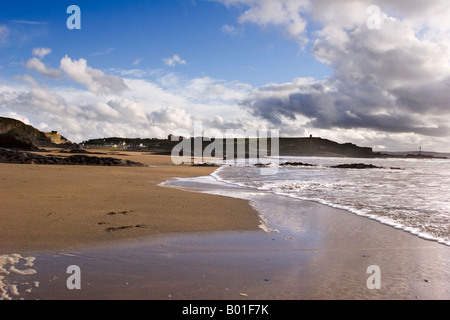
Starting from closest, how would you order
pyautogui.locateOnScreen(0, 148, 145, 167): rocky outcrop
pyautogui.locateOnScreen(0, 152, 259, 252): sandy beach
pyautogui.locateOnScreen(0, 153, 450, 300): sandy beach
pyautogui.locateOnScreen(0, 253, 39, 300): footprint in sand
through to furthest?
pyautogui.locateOnScreen(0, 253, 39, 300): footprint in sand, pyautogui.locateOnScreen(0, 153, 450, 300): sandy beach, pyautogui.locateOnScreen(0, 152, 259, 252): sandy beach, pyautogui.locateOnScreen(0, 148, 145, 167): rocky outcrop

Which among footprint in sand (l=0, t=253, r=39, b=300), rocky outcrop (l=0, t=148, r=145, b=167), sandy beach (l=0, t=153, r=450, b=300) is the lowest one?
sandy beach (l=0, t=153, r=450, b=300)

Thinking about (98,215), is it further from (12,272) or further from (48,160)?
(48,160)

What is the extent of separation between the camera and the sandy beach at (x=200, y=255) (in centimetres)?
318

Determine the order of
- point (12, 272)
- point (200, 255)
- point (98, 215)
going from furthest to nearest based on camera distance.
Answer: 1. point (98, 215)
2. point (200, 255)
3. point (12, 272)

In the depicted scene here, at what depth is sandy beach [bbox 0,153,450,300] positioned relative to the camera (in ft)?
10.4

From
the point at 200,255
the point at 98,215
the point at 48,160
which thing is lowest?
the point at 200,255

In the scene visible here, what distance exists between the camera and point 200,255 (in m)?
4.34

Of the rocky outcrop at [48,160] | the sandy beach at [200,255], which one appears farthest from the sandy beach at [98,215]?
the rocky outcrop at [48,160]

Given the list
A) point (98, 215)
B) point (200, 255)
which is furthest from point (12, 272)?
point (98, 215)

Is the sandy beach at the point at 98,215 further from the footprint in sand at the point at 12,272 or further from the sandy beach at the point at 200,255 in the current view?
the footprint in sand at the point at 12,272

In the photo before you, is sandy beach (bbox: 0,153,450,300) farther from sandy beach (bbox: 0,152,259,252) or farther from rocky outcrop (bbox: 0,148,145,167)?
rocky outcrop (bbox: 0,148,145,167)

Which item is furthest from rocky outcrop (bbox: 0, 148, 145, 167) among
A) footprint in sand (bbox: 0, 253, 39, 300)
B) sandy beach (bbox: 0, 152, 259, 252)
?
footprint in sand (bbox: 0, 253, 39, 300)
